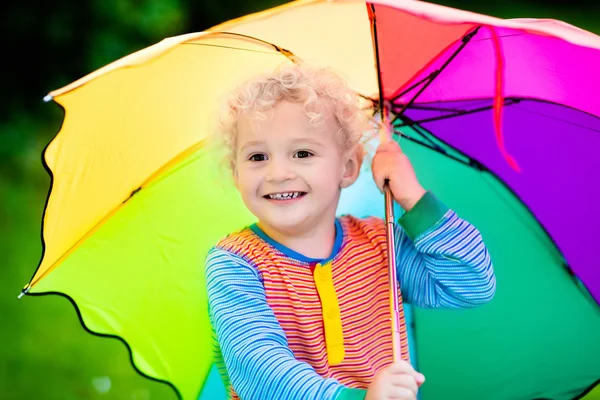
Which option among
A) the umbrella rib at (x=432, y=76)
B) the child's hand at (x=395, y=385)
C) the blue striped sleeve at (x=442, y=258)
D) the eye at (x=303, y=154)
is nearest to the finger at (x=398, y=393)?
the child's hand at (x=395, y=385)

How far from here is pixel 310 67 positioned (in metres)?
1.78

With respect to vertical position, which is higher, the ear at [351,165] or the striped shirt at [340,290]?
the ear at [351,165]

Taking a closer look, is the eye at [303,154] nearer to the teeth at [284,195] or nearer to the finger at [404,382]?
the teeth at [284,195]

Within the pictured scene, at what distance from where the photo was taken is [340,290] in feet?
5.84

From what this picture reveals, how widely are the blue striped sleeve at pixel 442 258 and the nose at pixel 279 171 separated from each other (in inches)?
10.2

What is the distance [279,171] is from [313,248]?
20cm

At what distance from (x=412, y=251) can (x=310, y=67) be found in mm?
447

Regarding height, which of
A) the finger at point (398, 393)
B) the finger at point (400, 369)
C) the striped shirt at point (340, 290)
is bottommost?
the finger at point (398, 393)

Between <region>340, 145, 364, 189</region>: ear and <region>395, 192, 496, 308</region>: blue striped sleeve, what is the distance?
0.48 ft

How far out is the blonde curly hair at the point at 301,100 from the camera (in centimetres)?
171

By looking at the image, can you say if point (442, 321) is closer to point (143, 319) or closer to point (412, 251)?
point (412, 251)

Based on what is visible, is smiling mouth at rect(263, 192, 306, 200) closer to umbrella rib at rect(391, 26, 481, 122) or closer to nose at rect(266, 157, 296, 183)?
nose at rect(266, 157, 296, 183)

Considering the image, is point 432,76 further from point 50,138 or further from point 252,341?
point 50,138

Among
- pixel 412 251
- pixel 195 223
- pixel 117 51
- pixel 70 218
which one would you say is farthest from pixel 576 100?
pixel 117 51
